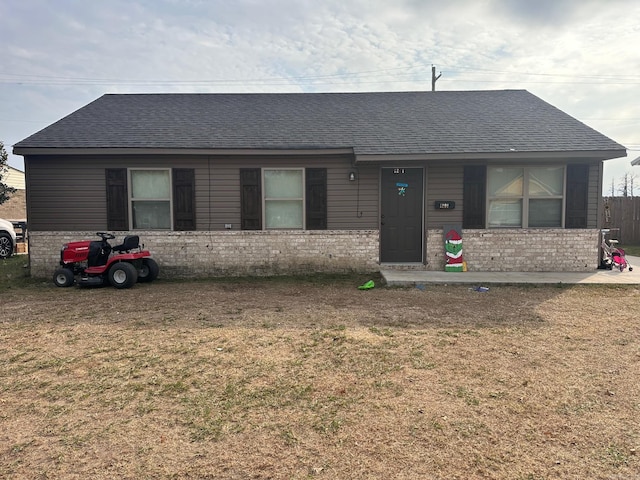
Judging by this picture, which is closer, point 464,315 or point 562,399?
point 562,399

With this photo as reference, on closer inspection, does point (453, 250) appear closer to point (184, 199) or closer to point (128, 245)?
point (184, 199)

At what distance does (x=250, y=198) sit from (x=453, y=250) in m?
4.34

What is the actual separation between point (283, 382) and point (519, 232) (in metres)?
6.79

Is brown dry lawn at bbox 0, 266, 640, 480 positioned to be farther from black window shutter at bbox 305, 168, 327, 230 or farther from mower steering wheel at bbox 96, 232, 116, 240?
black window shutter at bbox 305, 168, 327, 230

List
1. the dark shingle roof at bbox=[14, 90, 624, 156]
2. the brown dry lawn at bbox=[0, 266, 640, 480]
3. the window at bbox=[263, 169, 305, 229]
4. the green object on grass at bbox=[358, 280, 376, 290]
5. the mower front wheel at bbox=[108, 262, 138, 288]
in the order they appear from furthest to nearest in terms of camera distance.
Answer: the window at bbox=[263, 169, 305, 229], the dark shingle roof at bbox=[14, 90, 624, 156], the mower front wheel at bbox=[108, 262, 138, 288], the green object on grass at bbox=[358, 280, 376, 290], the brown dry lawn at bbox=[0, 266, 640, 480]

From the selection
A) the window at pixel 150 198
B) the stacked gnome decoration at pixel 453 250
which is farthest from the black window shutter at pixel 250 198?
the stacked gnome decoration at pixel 453 250

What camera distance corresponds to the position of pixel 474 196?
323 inches

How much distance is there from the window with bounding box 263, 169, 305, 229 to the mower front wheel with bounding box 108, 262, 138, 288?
2.72 metres

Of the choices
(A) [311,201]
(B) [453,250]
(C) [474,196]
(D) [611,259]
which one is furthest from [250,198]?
(D) [611,259]

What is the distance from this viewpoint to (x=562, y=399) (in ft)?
9.50

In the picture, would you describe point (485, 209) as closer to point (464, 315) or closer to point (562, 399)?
point (464, 315)

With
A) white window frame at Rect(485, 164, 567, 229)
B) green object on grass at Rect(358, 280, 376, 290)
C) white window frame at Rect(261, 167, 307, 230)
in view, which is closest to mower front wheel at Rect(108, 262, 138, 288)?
white window frame at Rect(261, 167, 307, 230)

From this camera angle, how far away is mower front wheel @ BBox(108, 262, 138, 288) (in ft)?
23.5

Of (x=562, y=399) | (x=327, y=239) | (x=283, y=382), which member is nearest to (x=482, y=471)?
(x=562, y=399)
